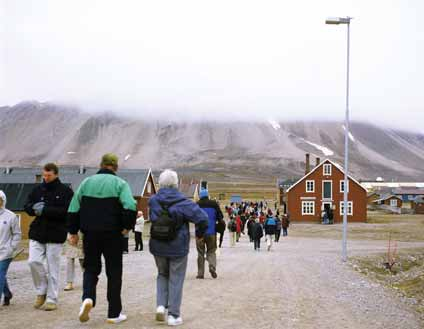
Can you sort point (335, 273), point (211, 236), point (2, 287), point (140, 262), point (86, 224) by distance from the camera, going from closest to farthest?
point (86, 224), point (2, 287), point (211, 236), point (335, 273), point (140, 262)

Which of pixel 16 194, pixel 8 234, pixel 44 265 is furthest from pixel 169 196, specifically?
pixel 16 194

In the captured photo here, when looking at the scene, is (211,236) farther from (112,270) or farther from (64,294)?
(112,270)

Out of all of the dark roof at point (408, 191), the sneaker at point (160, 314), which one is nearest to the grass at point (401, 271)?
the sneaker at point (160, 314)

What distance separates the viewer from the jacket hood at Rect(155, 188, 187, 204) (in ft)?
29.0

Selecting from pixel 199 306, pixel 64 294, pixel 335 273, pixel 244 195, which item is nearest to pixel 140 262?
pixel 335 273

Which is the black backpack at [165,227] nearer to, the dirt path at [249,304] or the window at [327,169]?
the dirt path at [249,304]

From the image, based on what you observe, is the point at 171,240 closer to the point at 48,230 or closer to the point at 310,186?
the point at 48,230

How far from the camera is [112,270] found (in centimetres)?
859

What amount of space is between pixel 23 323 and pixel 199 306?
2908mm

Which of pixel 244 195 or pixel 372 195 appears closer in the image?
pixel 372 195

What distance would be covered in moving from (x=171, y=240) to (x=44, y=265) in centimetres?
251

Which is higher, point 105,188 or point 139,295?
point 105,188

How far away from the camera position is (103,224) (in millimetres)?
8414

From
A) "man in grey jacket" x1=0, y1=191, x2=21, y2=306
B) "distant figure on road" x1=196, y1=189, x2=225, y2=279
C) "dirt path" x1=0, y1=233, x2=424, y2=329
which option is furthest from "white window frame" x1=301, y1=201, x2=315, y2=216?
"man in grey jacket" x1=0, y1=191, x2=21, y2=306
